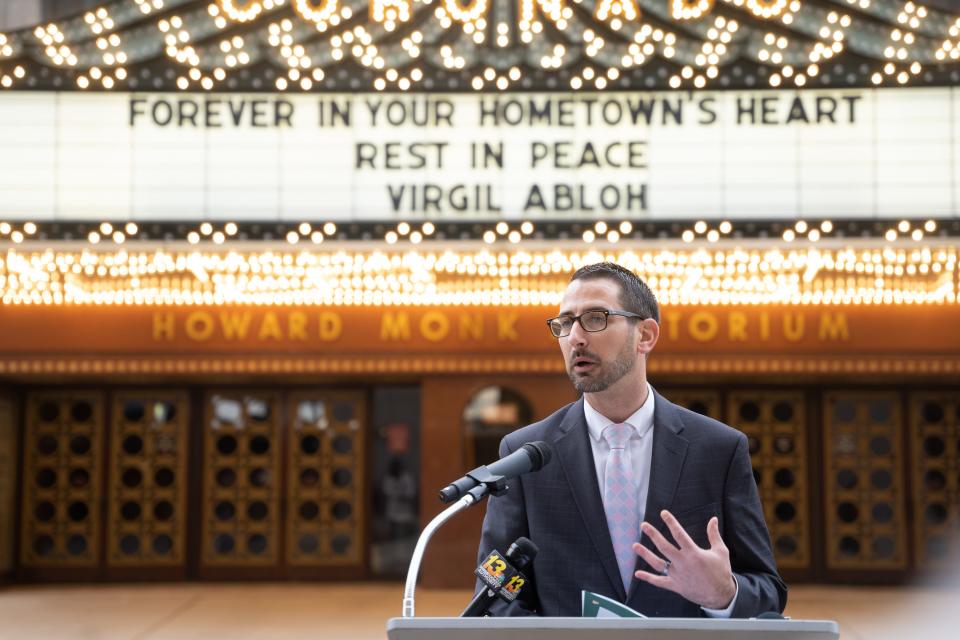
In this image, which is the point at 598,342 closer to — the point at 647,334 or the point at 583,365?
the point at 583,365

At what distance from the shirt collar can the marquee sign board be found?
582cm

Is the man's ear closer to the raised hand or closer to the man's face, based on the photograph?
the man's face

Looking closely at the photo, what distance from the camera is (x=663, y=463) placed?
271 cm

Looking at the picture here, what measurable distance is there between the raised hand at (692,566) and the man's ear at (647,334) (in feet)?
2.10

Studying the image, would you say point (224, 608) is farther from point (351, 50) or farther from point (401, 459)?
point (351, 50)

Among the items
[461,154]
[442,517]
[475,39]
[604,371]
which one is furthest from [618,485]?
[475,39]

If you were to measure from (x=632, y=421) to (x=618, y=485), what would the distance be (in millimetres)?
186

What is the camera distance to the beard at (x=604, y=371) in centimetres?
269

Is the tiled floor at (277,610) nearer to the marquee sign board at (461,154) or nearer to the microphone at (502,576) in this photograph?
the marquee sign board at (461,154)

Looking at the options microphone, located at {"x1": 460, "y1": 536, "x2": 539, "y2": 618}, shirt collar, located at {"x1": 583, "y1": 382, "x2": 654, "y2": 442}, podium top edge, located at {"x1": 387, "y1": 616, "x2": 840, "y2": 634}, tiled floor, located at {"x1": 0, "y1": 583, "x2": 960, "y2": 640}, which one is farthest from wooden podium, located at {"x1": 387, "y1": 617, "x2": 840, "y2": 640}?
tiled floor, located at {"x1": 0, "y1": 583, "x2": 960, "y2": 640}

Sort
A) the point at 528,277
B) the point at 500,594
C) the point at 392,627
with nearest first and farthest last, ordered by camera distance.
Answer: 1. the point at 392,627
2. the point at 500,594
3. the point at 528,277

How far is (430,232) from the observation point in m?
8.43

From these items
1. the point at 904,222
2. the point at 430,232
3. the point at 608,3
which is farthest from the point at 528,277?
the point at 904,222

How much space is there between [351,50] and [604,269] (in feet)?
21.3
